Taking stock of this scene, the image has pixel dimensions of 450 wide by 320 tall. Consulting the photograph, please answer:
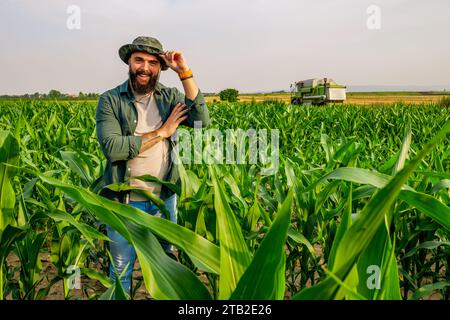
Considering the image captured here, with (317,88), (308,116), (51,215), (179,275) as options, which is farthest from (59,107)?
(317,88)

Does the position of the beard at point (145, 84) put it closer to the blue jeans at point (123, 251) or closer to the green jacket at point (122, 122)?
the green jacket at point (122, 122)

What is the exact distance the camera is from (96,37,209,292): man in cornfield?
185 centimetres

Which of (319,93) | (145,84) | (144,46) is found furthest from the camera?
(319,93)

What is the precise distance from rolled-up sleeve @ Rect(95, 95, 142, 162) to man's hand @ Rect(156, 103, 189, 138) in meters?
0.11

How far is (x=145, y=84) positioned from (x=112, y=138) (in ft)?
0.95

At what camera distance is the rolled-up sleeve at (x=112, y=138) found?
182 cm

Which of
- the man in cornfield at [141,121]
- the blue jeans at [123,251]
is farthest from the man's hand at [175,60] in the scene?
the blue jeans at [123,251]

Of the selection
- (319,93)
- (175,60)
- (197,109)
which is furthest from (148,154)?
(319,93)

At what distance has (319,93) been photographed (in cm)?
2680

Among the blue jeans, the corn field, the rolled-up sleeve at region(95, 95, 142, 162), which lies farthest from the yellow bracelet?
→ the blue jeans

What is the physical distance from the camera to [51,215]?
1.19 m

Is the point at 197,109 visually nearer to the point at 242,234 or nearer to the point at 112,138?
the point at 112,138
